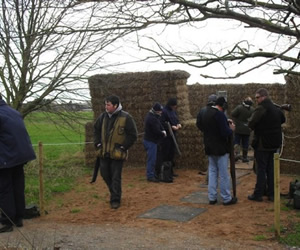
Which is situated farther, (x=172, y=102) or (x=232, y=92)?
(x=232, y=92)

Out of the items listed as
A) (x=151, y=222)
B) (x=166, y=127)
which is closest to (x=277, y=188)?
(x=151, y=222)

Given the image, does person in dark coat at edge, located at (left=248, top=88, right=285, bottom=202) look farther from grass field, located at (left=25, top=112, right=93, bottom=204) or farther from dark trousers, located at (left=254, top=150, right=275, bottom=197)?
grass field, located at (left=25, top=112, right=93, bottom=204)

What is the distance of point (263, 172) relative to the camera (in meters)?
8.70

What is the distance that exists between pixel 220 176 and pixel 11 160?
351 cm

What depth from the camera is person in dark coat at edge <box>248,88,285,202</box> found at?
8.59 m

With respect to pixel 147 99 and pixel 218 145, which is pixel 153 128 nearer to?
pixel 147 99

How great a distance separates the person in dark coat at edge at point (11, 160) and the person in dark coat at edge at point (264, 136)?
3850 millimetres

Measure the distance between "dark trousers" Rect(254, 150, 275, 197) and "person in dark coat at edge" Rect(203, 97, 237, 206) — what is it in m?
0.46

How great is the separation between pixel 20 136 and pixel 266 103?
4.16m

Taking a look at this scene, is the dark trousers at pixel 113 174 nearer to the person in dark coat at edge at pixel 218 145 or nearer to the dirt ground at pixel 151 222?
the dirt ground at pixel 151 222

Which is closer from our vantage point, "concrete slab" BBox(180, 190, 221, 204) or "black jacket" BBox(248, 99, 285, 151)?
"black jacket" BBox(248, 99, 285, 151)

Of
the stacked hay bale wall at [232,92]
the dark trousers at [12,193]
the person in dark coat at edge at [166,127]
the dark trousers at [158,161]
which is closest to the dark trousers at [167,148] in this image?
the person in dark coat at edge at [166,127]

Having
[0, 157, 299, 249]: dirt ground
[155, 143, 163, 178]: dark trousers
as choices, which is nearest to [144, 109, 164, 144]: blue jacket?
[155, 143, 163, 178]: dark trousers

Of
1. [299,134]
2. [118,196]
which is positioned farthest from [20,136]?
[299,134]
